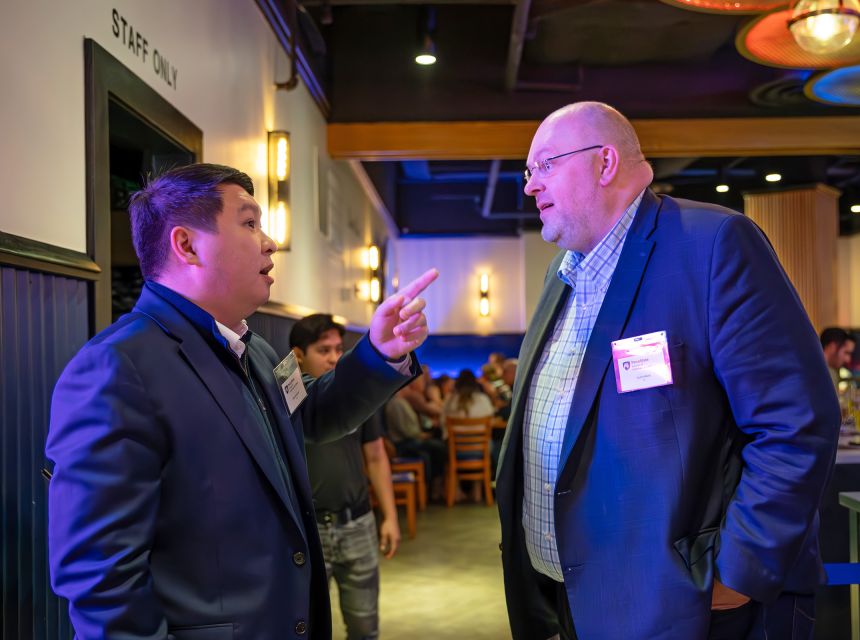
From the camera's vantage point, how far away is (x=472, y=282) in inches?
586

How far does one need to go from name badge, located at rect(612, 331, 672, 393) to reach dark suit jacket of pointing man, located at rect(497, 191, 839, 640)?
0.07 ft

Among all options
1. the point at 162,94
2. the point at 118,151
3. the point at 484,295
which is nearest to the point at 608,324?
the point at 162,94

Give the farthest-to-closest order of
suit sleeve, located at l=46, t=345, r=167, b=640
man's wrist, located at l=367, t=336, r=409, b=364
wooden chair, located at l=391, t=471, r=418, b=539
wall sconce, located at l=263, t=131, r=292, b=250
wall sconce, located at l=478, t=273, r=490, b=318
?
wall sconce, located at l=478, t=273, r=490, b=318 < wooden chair, located at l=391, t=471, r=418, b=539 < wall sconce, located at l=263, t=131, r=292, b=250 < man's wrist, located at l=367, t=336, r=409, b=364 < suit sleeve, located at l=46, t=345, r=167, b=640

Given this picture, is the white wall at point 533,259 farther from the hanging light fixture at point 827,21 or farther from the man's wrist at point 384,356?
the man's wrist at point 384,356

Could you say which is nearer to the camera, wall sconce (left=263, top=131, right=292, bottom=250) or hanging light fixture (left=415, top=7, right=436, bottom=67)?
wall sconce (left=263, top=131, right=292, bottom=250)

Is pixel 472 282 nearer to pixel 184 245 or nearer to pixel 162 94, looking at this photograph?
pixel 162 94

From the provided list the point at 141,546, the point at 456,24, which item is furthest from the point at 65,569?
the point at 456,24

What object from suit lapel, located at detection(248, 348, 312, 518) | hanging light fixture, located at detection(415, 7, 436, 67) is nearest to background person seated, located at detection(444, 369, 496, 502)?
hanging light fixture, located at detection(415, 7, 436, 67)

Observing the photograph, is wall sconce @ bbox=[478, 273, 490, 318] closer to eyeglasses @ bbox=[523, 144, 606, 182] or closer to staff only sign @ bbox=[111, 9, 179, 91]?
staff only sign @ bbox=[111, 9, 179, 91]

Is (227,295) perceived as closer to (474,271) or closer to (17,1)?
(17,1)

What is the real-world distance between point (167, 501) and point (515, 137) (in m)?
5.67

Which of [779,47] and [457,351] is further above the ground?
[779,47]

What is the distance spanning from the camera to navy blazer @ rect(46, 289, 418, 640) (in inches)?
47.9

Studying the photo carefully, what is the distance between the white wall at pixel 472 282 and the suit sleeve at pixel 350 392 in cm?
1282
